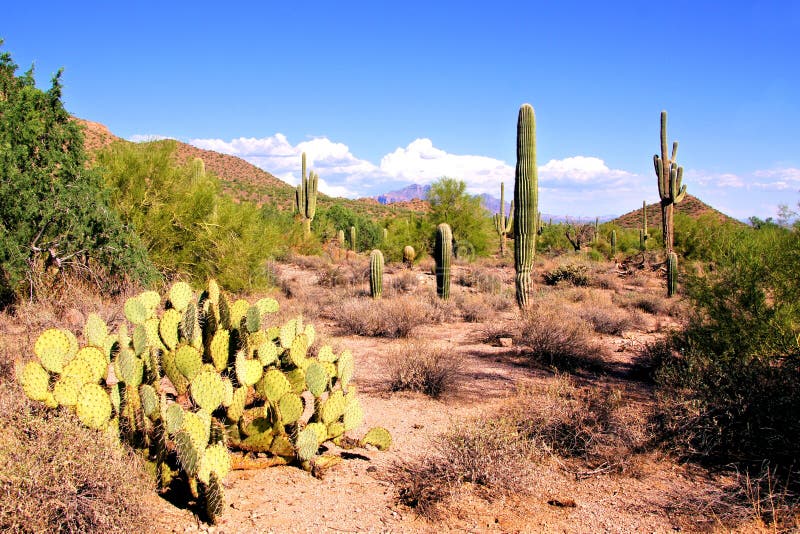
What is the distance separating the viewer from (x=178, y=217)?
11484mm

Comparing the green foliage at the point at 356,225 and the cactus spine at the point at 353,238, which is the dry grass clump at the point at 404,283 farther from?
the green foliage at the point at 356,225

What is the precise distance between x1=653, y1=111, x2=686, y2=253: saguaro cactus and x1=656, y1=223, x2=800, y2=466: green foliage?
1424 cm

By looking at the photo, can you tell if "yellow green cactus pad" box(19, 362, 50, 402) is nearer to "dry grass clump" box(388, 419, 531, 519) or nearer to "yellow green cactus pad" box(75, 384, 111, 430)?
"yellow green cactus pad" box(75, 384, 111, 430)

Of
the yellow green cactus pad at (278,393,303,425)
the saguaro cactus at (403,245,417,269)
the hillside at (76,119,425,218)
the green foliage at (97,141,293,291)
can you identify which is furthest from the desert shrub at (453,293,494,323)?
the hillside at (76,119,425,218)

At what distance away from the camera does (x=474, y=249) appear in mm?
28172

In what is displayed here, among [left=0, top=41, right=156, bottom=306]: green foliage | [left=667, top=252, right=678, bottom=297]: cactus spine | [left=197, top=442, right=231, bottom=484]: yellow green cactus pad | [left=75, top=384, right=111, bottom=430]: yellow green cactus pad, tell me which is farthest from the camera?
[left=667, top=252, right=678, bottom=297]: cactus spine

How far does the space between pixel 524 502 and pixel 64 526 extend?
3.13 metres

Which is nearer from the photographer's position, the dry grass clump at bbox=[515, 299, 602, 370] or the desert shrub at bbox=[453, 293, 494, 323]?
the dry grass clump at bbox=[515, 299, 602, 370]

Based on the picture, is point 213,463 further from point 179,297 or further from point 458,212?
point 458,212

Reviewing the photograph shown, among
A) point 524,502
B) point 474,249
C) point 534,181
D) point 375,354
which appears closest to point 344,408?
point 524,502

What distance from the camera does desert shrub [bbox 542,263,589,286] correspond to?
69.4 ft

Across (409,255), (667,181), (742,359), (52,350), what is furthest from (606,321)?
(409,255)

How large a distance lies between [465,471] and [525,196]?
9.86m

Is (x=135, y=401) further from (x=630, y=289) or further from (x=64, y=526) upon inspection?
(x=630, y=289)
